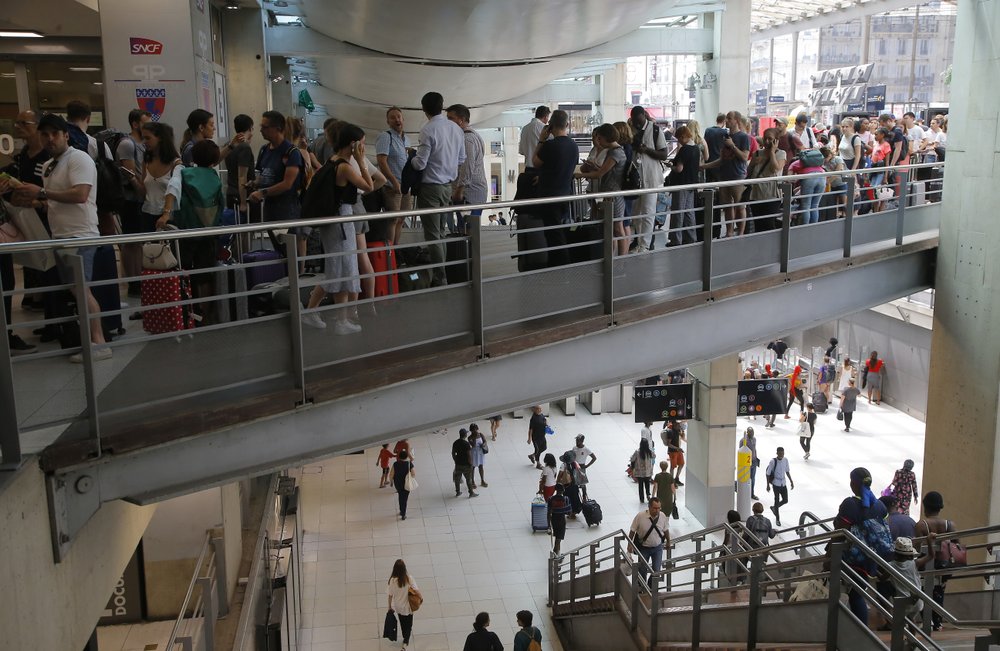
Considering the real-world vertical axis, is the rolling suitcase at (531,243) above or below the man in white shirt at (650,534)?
above

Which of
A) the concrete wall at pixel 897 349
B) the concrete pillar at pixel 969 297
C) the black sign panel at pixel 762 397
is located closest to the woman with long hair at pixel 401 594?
the concrete pillar at pixel 969 297

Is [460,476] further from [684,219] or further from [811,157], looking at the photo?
[811,157]

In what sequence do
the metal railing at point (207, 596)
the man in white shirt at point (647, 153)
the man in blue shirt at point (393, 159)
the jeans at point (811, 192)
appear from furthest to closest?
the jeans at point (811, 192) → the man in white shirt at point (647, 153) → the metal railing at point (207, 596) → the man in blue shirt at point (393, 159)

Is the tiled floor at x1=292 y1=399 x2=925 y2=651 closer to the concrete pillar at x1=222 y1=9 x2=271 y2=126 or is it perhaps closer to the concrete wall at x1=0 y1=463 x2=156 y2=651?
the concrete pillar at x1=222 y1=9 x2=271 y2=126

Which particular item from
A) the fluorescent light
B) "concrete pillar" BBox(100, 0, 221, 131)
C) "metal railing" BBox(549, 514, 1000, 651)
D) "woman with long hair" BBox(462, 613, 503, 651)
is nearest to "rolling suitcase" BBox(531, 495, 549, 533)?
"metal railing" BBox(549, 514, 1000, 651)

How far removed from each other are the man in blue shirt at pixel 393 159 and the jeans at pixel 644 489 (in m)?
10.5

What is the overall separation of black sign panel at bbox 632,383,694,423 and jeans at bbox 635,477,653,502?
50.2 inches

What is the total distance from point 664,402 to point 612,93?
16.4 meters

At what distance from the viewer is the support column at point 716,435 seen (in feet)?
53.1

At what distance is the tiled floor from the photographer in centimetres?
1260

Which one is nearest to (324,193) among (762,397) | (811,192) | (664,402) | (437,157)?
(437,157)

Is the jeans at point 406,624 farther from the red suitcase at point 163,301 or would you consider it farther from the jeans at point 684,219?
the red suitcase at point 163,301

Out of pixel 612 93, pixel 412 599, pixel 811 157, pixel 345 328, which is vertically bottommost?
pixel 412 599

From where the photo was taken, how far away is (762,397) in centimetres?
1638
